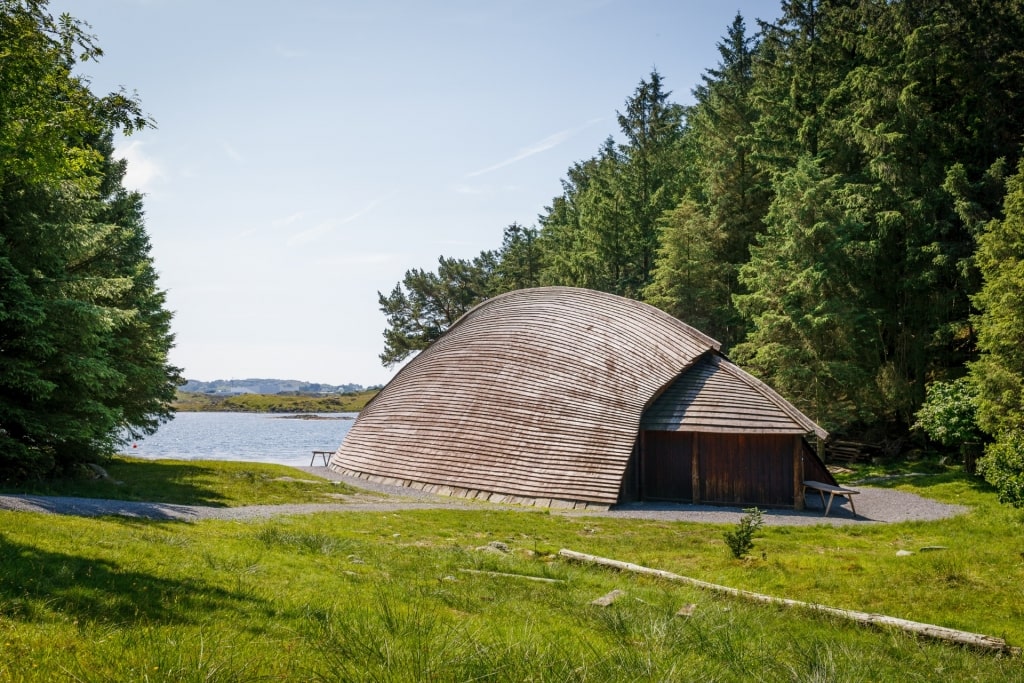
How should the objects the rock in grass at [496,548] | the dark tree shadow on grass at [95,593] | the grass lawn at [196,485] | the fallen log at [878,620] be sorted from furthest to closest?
the grass lawn at [196,485] → the rock in grass at [496,548] → the fallen log at [878,620] → the dark tree shadow on grass at [95,593]

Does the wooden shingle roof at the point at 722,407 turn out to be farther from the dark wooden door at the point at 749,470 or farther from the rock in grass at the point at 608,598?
the rock in grass at the point at 608,598

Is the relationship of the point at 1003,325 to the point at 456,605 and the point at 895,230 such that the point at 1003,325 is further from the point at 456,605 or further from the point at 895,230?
the point at 456,605

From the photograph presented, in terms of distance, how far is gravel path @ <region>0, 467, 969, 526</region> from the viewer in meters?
14.7

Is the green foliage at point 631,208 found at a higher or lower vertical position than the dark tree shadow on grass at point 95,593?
higher

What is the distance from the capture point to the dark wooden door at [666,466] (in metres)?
23.8

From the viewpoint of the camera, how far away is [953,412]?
25.3 meters

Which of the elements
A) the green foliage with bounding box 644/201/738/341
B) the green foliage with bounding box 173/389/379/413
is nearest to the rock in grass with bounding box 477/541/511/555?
the green foliage with bounding box 644/201/738/341

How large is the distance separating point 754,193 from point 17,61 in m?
41.0

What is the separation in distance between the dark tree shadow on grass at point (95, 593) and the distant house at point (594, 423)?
627 inches

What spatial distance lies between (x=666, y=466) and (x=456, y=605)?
1800cm

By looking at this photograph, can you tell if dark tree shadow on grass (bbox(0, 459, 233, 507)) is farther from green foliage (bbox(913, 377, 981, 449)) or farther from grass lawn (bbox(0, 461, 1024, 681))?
green foliage (bbox(913, 377, 981, 449))

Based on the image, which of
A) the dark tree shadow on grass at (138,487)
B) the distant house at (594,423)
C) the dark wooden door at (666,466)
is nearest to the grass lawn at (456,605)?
the dark tree shadow on grass at (138,487)

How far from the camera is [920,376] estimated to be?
104ft

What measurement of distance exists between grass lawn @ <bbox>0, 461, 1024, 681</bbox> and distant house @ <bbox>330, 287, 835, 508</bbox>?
734 cm
